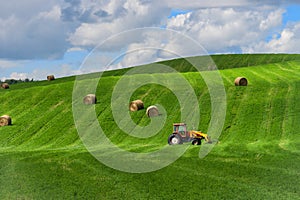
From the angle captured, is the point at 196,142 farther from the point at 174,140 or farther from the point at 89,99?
Answer: the point at 89,99

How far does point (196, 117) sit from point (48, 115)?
50.7ft

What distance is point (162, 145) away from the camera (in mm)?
33656

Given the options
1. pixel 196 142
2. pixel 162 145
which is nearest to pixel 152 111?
pixel 162 145

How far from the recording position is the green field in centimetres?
1977

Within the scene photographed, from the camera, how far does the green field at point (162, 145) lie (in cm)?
1977

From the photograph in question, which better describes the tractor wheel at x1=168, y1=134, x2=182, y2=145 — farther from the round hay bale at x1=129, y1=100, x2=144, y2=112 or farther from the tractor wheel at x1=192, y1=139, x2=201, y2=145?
the round hay bale at x1=129, y1=100, x2=144, y2=112

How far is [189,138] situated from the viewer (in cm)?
3259

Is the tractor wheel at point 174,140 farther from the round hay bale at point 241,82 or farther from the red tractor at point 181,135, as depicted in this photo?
the round hay bale at point 241,82

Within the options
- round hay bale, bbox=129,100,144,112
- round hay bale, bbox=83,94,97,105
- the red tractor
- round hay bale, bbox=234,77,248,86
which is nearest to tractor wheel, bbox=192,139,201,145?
the red tractor

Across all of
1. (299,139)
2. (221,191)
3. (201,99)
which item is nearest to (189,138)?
(299,139)

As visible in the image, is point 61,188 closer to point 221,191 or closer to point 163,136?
point 221,191

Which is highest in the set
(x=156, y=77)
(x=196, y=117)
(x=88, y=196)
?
(x=156, y=77)

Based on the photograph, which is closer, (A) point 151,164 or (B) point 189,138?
(A) point 151,164

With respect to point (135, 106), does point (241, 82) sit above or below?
above
